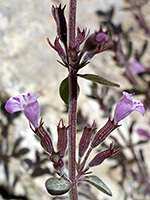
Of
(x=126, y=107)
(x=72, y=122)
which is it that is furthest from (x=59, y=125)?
(x=126, y=107)

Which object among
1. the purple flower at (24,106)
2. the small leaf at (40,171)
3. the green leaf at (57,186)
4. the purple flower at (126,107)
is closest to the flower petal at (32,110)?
the purple flower at (24,106)

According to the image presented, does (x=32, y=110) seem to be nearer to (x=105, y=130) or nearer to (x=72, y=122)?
(x=72, y=122)

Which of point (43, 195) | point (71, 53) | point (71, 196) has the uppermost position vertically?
point (71, 53)

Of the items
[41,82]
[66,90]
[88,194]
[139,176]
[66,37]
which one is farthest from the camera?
[41,82]

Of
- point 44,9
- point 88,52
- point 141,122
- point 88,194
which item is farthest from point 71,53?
point 44,9

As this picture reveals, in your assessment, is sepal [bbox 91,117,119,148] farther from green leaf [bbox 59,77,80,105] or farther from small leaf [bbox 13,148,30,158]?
small leaf [bbox 13,148,30,158]

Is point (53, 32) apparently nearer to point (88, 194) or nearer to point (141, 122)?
point (141, 122)

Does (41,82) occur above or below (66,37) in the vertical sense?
below

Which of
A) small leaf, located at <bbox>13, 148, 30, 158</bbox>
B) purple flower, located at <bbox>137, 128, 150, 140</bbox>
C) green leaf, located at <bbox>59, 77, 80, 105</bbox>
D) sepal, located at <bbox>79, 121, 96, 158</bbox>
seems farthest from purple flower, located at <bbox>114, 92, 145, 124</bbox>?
purple flower, located at <bbox>137, 128, 150, 140</bbox>
